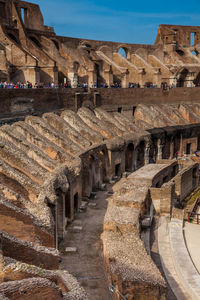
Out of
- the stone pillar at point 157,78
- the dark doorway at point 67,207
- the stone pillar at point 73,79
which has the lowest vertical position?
the dark doorway at point 67,207

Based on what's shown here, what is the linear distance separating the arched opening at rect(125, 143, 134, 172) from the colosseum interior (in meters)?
0.08

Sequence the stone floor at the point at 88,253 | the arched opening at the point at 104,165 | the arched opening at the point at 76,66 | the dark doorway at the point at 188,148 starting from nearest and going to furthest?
the stone floor at the point at 88,253
the arched opening at the point at 104,165
the arched opening at the point at 76,66
the dark doorway at the point at 188,148

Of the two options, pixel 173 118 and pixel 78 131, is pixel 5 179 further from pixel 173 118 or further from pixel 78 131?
pixel 173 118

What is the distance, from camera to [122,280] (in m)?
9.34

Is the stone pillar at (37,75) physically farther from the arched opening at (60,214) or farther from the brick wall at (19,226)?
the brick wall at (19,226)

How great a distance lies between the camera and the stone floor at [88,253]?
1175 cm

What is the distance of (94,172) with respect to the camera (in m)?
21.8

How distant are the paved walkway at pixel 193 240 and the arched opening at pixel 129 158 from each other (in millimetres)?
9519

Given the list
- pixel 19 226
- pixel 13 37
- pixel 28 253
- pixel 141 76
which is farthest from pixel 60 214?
pixel 141 76

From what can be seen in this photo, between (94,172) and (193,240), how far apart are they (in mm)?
7995

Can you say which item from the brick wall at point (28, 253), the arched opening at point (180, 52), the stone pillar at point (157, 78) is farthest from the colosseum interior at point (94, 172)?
the arched opening at point (180, 52)

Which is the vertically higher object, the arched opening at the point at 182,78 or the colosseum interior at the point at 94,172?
the arched opening at the point at 182,78

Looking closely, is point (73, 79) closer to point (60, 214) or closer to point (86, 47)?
point (86, 47)

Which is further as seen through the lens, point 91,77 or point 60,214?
point 91,77
